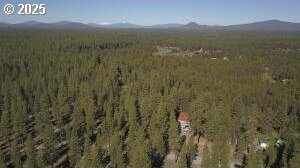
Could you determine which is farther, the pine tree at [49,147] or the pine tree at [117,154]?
the pine tree at [49,147]

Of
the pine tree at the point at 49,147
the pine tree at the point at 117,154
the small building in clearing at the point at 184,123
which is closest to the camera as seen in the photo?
the pine tree at the point at 117,154

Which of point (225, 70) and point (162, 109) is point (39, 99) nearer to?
point (162, 109)

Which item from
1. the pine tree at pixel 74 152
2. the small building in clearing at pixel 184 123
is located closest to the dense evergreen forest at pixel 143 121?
the pine tree at pixel 74 152

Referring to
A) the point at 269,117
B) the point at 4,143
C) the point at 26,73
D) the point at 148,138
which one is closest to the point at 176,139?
the point at 148,138

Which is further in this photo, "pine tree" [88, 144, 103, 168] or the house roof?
the house roof

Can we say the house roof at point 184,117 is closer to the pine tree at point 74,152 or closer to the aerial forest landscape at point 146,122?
the aerial forest landscape at point 146,122

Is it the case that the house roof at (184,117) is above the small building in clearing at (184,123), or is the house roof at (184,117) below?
above

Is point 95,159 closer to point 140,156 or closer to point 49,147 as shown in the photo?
point 140,156

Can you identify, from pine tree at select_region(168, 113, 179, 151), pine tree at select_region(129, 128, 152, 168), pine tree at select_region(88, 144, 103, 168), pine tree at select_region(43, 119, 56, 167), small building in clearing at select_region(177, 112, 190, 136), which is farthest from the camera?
small building in clearing at select_region(177, 112, 190, 136)

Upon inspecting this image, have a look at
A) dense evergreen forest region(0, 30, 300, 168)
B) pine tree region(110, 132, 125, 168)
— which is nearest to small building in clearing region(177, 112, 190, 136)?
dense evergreen forest region(0, 30, 300, 168)

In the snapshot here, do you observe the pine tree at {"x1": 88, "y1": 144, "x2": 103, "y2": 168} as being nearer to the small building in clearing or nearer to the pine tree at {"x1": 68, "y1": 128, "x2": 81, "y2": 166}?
the pine tree at {"x1": 68, "y1": 128, "x2": 81, "y2": 166}

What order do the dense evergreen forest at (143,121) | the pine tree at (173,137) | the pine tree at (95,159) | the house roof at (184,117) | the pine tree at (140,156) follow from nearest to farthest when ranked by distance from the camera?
the pine tree at (140,156)
the pine tree at (95,159)
the dense evergreen forest at (143,121)
the pine tree at (173,137)
the house roof at (184,117)
